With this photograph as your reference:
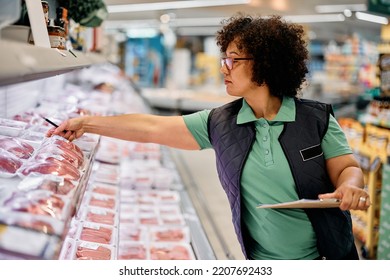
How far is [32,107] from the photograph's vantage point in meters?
2.93

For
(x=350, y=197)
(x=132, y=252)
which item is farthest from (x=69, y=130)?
(x=350, y=197)

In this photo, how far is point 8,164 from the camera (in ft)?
5.13

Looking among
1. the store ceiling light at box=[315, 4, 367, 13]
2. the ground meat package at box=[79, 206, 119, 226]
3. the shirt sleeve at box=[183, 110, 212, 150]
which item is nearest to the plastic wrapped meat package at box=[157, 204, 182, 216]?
the ground meat package at box=[79, 206, 119, 226]

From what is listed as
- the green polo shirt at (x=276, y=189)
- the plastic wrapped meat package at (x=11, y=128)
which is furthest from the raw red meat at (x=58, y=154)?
the green polo shirt at (x=276, y=189)

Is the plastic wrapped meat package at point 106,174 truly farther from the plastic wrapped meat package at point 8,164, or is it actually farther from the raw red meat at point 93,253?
the plastic wrapped meat package at point 8,164

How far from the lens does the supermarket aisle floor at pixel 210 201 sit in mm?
3195

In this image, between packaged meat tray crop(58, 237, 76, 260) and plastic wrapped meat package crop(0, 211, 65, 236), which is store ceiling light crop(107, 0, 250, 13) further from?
plastic wrapped meat package crop(0, 211, 65, 236)

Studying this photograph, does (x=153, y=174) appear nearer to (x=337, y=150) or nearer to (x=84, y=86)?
(x=84, y=86)

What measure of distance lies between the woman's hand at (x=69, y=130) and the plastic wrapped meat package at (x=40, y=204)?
61 cm

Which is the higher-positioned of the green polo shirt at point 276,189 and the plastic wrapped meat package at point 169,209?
the green polo shirt at point 276,189

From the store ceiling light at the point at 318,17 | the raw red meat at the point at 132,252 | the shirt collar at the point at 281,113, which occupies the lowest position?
the raw red meat at the point at 132,252

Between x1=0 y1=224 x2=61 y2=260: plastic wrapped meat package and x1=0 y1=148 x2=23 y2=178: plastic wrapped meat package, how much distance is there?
1.24ft
